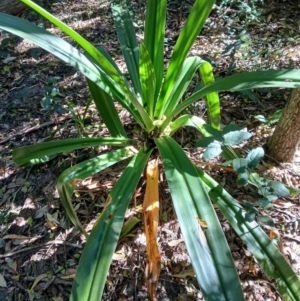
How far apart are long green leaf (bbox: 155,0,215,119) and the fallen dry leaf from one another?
10.0 inches

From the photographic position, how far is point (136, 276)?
1.27m

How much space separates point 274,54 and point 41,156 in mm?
1340

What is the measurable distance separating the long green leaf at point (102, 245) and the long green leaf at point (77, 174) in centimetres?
10

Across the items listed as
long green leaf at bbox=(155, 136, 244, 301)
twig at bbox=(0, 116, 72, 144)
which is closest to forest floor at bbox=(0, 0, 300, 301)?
twig at bbox=(0, 116, 72, 144)

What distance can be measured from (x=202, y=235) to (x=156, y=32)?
0.81 metres

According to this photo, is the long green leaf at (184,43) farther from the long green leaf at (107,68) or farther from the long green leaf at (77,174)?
the long green leaf at (77,174)

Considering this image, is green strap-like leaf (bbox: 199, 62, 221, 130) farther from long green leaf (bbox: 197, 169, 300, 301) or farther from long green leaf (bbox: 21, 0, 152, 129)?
long green leaf (bbox: 197, 169, 300, 301)

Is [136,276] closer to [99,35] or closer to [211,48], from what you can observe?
[211,48]

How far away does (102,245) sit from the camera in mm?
1050

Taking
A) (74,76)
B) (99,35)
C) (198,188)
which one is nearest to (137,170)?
(198,188)

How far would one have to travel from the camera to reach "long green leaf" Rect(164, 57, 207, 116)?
1397mm

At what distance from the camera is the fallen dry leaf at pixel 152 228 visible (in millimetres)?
1146

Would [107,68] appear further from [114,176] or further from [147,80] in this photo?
[114,176]

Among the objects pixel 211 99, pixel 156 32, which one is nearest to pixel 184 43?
pixel 156 32
